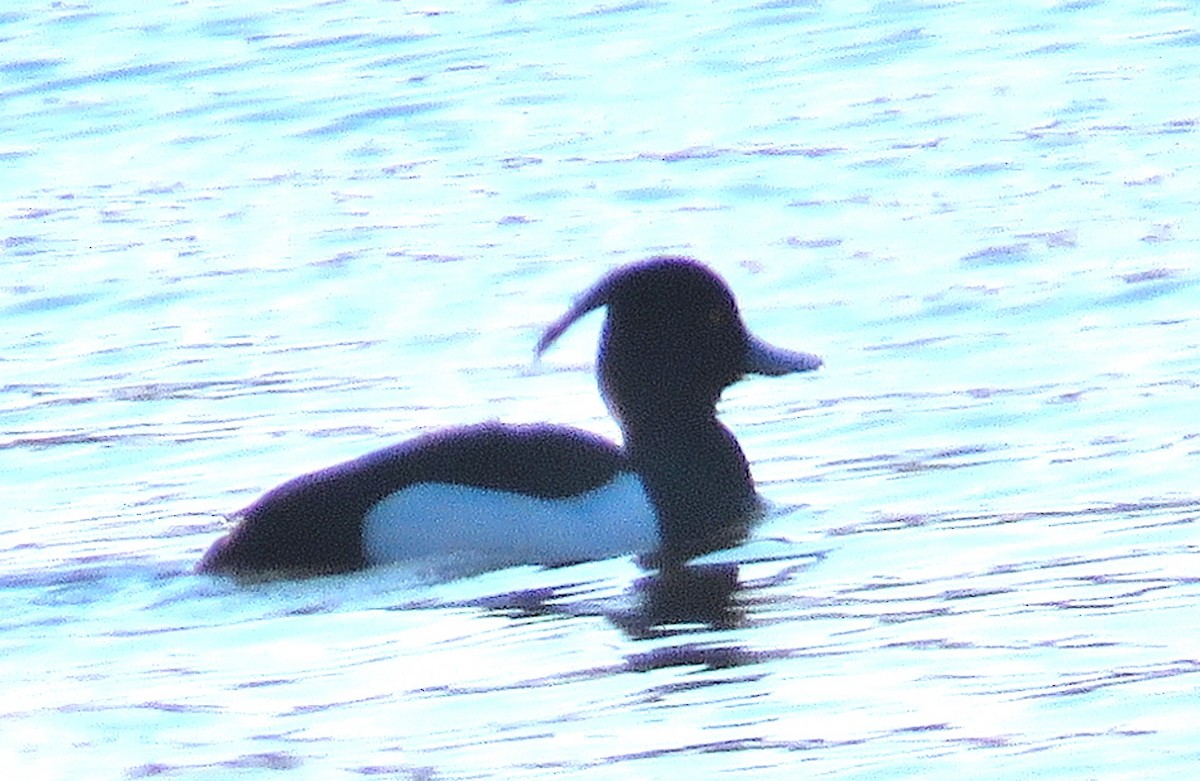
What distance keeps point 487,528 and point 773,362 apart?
118cm

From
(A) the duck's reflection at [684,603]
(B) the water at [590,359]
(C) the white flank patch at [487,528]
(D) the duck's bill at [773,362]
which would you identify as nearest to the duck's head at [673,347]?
(D) the duck's bill at [773,362]

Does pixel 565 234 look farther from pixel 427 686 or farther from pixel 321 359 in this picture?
pixel 427 686

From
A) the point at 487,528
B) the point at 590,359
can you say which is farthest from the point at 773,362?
the point at 590,359

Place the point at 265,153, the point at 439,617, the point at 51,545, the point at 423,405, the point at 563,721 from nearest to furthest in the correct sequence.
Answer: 1. the point at 563,721
2. the point at 439,617
3. the point at 51,545
4. the point at 423,405
5. the point at 265,153

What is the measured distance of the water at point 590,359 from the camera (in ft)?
23.2

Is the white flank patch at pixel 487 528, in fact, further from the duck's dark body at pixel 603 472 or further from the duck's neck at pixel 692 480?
the duck's neck at pixel 692 480

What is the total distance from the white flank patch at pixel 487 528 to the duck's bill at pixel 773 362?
934 millimetres

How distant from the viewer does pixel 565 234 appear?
12.8 m

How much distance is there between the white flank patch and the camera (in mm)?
8938

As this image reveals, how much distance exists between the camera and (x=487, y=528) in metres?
9.02

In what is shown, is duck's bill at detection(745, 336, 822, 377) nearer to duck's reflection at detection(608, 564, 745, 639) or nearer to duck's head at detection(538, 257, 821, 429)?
duck's head at detection(538, 257, 821, 429)

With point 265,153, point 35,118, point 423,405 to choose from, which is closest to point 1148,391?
point 423,405

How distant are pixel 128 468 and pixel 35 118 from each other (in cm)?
624

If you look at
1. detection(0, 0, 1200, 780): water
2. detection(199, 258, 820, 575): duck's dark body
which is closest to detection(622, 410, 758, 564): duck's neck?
detection(199, 258, 820, 575): duck's dark body
